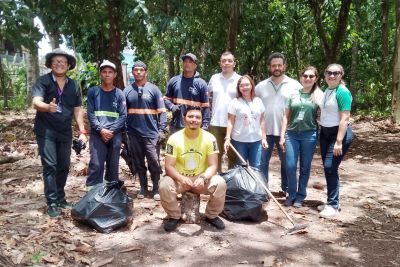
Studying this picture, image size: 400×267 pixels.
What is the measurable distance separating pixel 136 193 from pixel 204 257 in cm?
221

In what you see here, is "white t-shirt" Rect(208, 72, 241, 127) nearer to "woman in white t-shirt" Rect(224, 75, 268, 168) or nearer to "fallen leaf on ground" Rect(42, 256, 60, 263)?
"woman in white t-shirt" Rect(224, 75, 268, 168)

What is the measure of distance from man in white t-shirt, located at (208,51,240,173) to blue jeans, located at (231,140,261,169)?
1.01 ft

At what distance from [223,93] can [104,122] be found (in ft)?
5.16

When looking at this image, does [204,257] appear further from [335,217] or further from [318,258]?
[335,217]

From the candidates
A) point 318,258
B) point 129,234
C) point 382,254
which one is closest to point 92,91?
point 129,234

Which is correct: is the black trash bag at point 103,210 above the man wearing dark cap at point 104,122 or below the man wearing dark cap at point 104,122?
below

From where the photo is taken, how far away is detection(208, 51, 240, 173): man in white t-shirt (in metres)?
5.38

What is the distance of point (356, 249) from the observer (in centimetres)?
425

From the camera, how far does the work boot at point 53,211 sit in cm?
470

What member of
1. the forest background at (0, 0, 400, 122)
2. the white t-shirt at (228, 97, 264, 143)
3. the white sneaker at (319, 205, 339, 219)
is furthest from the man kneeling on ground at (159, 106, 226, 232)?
the forest background at (0, 0, 400, 122)

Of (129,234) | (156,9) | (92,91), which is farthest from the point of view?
(156,9)

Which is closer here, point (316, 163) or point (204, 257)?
point (204, 257)

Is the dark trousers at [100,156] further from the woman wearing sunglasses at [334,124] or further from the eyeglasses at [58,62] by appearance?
the woman wearing sunglasses at [334,124]

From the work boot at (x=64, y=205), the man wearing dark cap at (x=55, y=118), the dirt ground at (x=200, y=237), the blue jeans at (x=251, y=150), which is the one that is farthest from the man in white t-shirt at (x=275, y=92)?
the work boot at (x=64, y=205)
